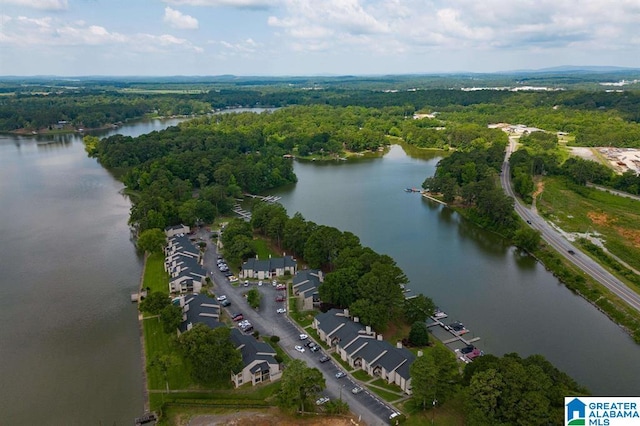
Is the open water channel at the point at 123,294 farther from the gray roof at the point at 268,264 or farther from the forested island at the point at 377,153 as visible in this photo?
the gray roof at the point at 268,264

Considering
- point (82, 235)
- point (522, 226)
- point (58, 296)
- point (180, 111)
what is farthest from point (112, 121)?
point (522, 226)

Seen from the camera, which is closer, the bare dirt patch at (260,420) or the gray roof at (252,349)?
the bare dirt patch at (260,420)

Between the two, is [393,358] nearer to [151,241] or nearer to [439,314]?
[439,314]

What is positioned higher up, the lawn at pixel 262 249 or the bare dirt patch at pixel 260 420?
the lawn at pixel 262 249

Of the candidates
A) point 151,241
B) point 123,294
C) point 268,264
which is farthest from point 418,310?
point 151,241

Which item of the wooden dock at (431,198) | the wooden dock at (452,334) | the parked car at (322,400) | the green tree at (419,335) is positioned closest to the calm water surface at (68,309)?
the parked car at (322,400)

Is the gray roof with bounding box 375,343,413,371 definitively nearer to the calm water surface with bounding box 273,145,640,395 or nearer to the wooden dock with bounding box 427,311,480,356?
the wooden dock with bounding box 427,311,480,356

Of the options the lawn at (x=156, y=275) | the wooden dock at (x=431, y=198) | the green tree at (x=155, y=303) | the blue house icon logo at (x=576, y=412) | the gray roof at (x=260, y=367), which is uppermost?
the blue house icon logo at (x=576, y=412)
